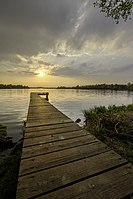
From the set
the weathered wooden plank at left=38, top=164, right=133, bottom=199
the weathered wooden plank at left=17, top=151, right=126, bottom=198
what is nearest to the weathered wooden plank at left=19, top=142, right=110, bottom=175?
the weathered wooden plank at left=17, top=151, right=126, bottom=198

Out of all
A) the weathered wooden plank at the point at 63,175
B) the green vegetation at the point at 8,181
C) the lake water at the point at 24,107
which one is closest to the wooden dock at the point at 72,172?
the weathered wooden plank at the point at 63,175

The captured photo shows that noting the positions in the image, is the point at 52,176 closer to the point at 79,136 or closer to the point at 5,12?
the point at 79,136

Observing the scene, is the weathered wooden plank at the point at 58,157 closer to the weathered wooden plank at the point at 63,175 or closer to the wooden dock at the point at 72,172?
the wooden dock at the point at 72,172

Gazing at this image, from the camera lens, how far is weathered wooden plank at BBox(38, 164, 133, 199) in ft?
5.67

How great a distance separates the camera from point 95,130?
20.9 feet

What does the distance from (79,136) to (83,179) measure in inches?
75.9

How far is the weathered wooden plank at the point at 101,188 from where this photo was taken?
1.73 m

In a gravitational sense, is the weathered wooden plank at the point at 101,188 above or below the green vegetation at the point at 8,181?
above

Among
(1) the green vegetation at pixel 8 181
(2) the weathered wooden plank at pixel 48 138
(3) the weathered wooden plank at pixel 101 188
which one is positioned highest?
(3) the weathered wooden plank at pixel 101 188

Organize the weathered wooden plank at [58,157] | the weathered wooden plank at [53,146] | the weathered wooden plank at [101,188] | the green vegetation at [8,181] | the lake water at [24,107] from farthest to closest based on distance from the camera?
the lake water at [24,107]
the green vegetation at [8,181]
the weathered wooden plank at [53,146]
the weathered wooden plank at [58,157]
the weathered wooden plank at [101,188]

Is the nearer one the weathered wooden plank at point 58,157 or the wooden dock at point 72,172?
the wooden dock at point 72,172

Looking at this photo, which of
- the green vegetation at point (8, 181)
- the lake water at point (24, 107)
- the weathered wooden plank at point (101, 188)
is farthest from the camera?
the lake water at point (24, 107)

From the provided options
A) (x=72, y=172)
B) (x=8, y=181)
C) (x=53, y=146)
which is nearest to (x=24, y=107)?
(x=8, y=181)

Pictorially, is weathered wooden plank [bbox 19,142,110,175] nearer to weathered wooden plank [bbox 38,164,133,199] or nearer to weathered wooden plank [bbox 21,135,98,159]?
weathered wooden plank [bbox 21,135,98,159]
